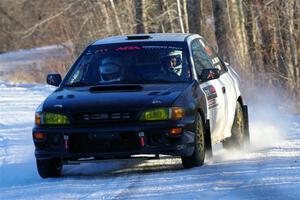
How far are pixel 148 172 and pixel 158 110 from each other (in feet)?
2.55

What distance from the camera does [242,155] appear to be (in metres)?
10.2

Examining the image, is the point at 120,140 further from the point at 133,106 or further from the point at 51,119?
the point at 51,119

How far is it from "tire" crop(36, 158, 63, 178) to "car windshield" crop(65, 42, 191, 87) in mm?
1098

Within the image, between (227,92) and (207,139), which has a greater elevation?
(227,92)

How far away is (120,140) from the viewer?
8.51m

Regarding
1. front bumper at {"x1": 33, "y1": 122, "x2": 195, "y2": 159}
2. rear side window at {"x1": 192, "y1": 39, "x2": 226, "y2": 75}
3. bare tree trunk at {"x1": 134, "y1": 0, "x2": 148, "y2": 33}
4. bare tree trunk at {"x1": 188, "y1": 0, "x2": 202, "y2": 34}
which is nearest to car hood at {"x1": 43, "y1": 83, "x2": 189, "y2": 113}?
front bumper at {"x1": 33, "y1": 122, "x2": 195, "y2": 159}

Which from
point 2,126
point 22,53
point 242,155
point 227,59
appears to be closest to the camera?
point 242,155

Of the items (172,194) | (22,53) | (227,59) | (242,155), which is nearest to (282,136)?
(242,155)

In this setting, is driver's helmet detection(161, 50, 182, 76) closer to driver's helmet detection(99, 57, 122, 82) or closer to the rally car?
the rally car

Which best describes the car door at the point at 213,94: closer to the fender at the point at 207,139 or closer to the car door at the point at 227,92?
the car door at the point at 227,92

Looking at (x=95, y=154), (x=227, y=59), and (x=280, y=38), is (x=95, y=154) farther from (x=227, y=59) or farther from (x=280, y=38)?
(x=280, y=38)

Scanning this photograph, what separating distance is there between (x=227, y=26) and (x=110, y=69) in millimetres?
13189

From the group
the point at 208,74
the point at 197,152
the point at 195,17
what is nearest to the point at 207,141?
the point at 197,152

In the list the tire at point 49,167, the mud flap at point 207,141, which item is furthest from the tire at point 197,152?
the tire at point 49,167
